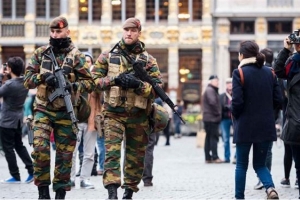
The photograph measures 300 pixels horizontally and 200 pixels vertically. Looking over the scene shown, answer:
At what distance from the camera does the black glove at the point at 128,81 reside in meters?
10.2

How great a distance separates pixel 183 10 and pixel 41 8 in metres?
7.13

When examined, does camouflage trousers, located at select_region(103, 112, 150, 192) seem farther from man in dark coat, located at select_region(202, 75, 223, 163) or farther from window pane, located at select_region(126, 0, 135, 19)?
window pane, located at select_region(126, 0, 135, 19)

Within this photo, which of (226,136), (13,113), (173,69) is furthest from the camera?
(173,69)

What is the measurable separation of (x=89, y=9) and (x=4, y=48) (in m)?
4.69

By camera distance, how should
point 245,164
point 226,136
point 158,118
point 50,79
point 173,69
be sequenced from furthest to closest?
point 173,69, point 226,136, point 245,164, point 158,118, point 50,79

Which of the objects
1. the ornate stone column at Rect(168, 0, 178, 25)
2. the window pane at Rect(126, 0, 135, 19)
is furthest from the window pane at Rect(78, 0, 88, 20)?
the ornate stone column at Rect(168, 0, 178, 25)

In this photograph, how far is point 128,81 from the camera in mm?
10156

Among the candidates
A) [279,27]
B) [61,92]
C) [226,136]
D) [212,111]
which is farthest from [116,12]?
[61,92]

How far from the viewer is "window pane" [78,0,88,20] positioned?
1789 inches

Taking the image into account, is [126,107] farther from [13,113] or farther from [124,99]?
[13,113]

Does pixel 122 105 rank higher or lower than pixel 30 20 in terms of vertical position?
lower

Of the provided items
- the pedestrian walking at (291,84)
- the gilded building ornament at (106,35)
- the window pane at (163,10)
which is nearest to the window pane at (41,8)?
the gilded building ornament at (106,35)

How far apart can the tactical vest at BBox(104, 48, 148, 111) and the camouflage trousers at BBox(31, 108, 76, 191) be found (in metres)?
0.56

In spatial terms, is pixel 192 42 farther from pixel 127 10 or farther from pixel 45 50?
pixel 45 50
